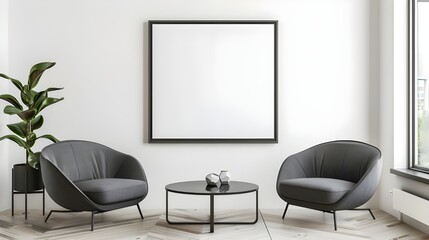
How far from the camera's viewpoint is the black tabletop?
4047mm

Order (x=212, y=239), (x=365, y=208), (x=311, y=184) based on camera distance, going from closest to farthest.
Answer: (x=212, y=239) → (x=311, y=184) → (x=365, y=208)

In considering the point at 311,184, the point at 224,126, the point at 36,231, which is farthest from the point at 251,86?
the point at 36,231

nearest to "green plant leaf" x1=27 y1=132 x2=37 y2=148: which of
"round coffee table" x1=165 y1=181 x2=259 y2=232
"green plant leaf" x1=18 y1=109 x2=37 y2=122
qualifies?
"green plant leaf" x1=18 y1=109 x2=37 y2=122

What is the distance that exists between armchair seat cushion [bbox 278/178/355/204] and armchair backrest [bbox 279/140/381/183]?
0.91ft

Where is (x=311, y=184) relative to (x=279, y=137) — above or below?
below

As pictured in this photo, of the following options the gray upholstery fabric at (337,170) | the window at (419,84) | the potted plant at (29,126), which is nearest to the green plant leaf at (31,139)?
the potted plant at (29,126)

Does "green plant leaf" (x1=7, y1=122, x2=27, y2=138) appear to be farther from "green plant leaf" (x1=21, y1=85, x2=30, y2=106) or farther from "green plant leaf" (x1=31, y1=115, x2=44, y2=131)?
"green plant leaf" (x1=21, y1=85, x2=30, y2=106)

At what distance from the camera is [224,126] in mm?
5176

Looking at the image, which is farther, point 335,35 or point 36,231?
point 335,35

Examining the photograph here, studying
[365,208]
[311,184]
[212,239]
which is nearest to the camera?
[212,239]

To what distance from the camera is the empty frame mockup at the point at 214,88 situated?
→ 5.17 m

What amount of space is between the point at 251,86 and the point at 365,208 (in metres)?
1.86

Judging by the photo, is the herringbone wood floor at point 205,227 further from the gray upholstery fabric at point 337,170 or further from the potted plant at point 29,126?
the potted plant at point 29,126

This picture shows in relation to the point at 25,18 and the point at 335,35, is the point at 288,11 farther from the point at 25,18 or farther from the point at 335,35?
the point at 25,18
